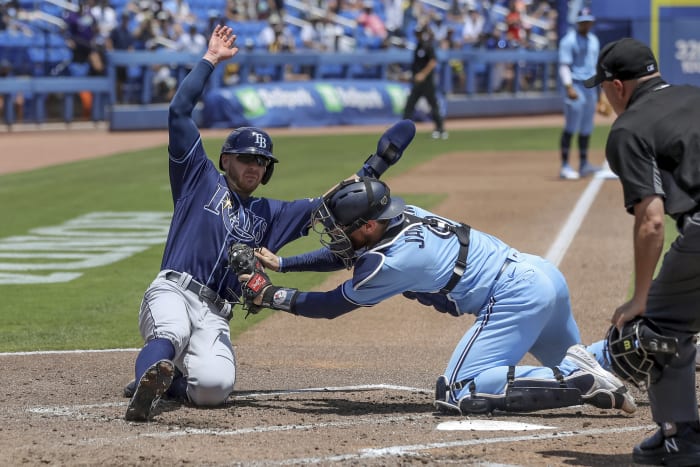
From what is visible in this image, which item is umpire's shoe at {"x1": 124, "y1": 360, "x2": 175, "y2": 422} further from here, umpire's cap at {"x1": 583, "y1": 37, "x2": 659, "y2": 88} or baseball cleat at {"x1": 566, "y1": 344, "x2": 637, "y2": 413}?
umpire's cap at {"x1": 583, "y1": 37, "x2": 659, "y2": 88}

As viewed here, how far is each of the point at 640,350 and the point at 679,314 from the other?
22 cm

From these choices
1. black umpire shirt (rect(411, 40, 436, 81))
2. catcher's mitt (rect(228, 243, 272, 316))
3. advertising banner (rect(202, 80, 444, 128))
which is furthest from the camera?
advertising banner (rect(202, 80, 444, 128))

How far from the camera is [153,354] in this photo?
6.00m

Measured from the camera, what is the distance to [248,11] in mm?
31484

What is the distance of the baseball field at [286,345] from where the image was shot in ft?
17.3

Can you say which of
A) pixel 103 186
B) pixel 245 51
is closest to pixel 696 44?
pixel 103 186

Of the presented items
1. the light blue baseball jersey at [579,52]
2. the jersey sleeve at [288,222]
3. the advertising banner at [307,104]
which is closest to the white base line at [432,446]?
the jersey sleeve at [288,222]

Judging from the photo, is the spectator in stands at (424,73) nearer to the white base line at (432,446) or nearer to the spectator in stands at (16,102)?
the spectator in stands at (16,102)

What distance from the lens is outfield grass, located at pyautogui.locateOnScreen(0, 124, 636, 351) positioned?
28.7 ft

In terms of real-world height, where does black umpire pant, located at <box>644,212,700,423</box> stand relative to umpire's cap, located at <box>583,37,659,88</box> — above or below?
below

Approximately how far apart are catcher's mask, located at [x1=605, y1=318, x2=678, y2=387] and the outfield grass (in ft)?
13.3

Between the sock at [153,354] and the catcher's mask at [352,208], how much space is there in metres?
0.99

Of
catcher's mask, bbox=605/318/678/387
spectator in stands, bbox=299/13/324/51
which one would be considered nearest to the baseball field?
catcher's mask, bbox=605/318/678/387

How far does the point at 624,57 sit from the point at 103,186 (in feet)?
44.6
